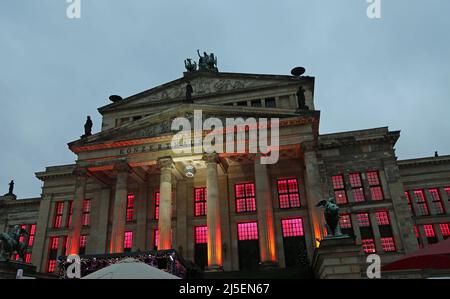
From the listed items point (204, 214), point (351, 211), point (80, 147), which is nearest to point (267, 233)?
point (204, 214)

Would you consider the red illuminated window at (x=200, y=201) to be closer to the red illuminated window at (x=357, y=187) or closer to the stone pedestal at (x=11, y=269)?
the red illuminated window at (x=357, y=187)

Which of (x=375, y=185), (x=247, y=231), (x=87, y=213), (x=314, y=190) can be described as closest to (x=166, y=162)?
(x=247, y=231)

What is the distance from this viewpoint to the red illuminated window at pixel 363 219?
34500 millimetres

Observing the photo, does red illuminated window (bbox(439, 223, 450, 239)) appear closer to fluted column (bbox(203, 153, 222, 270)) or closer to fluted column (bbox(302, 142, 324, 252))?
fluted column (bbox(302, 142, 324, 252))

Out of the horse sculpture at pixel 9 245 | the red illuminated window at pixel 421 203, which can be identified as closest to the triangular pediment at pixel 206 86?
the red illuminated window at pixel 421 203

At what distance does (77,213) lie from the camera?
31.5 metres

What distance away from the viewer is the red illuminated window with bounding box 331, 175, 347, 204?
35.6 m

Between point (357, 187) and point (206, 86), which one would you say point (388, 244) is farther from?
point (206, 86)

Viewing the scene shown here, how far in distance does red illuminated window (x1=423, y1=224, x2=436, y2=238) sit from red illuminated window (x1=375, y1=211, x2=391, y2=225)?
20.6 feet

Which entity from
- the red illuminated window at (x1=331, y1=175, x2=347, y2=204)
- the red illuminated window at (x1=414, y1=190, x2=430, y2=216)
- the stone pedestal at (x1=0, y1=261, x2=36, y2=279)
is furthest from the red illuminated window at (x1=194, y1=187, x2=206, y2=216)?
the red illuminated window at (x1=414, y1=190, x2=430, y2=216)

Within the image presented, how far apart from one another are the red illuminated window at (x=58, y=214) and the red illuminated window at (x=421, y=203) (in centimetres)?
3952
